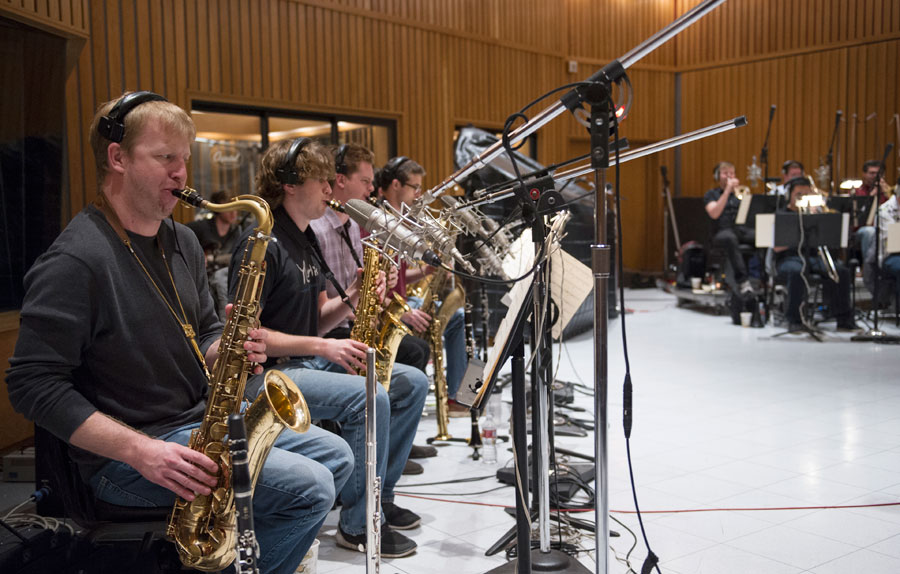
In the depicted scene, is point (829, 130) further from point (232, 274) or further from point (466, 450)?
point (232, 274)

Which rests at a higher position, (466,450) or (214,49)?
(214,49)

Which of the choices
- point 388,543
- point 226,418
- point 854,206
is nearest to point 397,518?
point 388,543

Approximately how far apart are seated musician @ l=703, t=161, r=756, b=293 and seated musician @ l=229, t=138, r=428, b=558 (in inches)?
277

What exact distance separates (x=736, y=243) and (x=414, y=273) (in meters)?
5.81

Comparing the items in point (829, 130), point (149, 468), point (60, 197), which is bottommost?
point (149, 468)

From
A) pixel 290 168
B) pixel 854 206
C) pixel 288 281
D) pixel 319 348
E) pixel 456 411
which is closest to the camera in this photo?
pixel 319 348

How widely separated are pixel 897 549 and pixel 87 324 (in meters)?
3.02

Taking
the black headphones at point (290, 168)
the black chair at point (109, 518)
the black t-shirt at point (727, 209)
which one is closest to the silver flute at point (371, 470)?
the black chair at point (109, 518)

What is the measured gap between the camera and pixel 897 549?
9.82 ft

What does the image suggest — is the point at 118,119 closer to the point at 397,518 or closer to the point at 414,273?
the point at 397,518

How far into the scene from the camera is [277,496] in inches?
84.3

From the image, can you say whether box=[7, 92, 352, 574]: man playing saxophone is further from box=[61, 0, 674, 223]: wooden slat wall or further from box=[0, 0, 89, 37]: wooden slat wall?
box=[61, 0, 674, 223]: wooden slat wall

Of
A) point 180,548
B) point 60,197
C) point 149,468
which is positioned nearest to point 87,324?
point 149,468

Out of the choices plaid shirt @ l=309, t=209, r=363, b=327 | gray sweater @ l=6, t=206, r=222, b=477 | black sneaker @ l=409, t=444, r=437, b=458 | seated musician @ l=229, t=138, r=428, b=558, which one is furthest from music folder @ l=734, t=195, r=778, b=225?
gray sweater @ l=6, t=206, r=222, b=477
